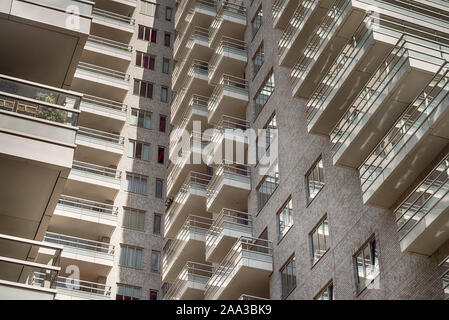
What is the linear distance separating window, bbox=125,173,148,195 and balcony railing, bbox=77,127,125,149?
245cm

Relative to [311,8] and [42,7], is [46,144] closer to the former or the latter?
[42,7]

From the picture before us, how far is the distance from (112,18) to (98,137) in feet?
39.0

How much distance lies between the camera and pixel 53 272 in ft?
60.5

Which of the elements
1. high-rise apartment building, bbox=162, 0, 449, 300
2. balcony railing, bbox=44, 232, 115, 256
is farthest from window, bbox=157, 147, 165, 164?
balcony railing, bbox=44, 232, 115, 256

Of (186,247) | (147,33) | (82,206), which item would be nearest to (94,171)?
(82,206)

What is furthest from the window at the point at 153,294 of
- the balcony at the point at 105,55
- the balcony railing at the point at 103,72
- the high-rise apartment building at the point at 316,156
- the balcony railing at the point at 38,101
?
the balcony railing at the point at 38,101

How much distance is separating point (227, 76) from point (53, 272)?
30.4 m

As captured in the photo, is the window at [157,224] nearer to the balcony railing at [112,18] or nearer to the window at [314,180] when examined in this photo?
the balcony railing at [112,18]

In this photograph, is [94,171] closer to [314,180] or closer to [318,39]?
[314,180]

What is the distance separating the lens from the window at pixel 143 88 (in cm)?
5984

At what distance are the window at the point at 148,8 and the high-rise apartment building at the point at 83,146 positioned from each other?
0.11 meters

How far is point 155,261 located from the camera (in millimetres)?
52344

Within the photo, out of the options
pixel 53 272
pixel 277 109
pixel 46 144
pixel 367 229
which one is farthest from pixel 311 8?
pixel 53 272

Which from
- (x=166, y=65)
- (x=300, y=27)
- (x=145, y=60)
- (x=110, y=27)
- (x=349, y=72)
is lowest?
(x=349, y=72)
